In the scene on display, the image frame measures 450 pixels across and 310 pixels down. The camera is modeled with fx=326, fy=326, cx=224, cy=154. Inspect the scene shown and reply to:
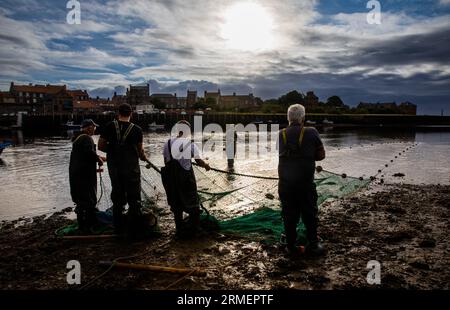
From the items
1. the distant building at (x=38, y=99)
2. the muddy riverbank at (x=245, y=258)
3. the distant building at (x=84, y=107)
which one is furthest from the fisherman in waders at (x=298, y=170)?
the distant building at (x=84, y=107)

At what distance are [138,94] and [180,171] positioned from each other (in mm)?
174776

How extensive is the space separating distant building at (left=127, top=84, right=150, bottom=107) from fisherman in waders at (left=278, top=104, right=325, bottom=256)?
171m

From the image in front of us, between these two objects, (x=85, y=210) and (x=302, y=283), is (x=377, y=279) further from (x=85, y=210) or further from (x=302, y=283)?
(x=85, y=210)

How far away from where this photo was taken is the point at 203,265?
5.41m

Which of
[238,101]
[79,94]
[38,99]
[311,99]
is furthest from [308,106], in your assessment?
[38,99]

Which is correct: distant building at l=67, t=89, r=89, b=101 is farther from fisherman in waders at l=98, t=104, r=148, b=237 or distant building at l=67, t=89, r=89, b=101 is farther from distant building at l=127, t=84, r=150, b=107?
fisherman in waders at l=98, t=104, r=148, b=237

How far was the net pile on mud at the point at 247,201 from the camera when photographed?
709 cm

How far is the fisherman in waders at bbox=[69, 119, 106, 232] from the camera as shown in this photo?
6586 mm

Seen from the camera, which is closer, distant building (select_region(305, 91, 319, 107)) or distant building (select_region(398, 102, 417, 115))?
distant building (select_region(305, 91, 319, 107))

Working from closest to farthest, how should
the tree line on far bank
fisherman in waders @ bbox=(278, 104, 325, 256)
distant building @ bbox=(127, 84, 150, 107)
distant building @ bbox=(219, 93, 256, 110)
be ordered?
fisherman in waders @ bbox=(278, 104, 325, 256)
the tree line on far bank
distant building @ bbox=(127, 84, 150, 107)
distant building @ bbox=(219, 93, 256, 110)

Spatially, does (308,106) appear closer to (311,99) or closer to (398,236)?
(311,99)

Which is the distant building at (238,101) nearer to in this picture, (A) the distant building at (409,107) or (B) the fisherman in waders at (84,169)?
(A) the distant building at (409,107)

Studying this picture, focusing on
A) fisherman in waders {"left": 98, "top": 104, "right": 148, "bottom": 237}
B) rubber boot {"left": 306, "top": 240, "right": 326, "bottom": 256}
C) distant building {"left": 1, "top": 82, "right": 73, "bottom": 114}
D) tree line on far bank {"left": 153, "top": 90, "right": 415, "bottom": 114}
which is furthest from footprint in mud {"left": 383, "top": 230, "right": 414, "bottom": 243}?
distant building {"left": 1, "top": 82, "right": 73, "bottom": 114}

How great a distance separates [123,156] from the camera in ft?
20.2
